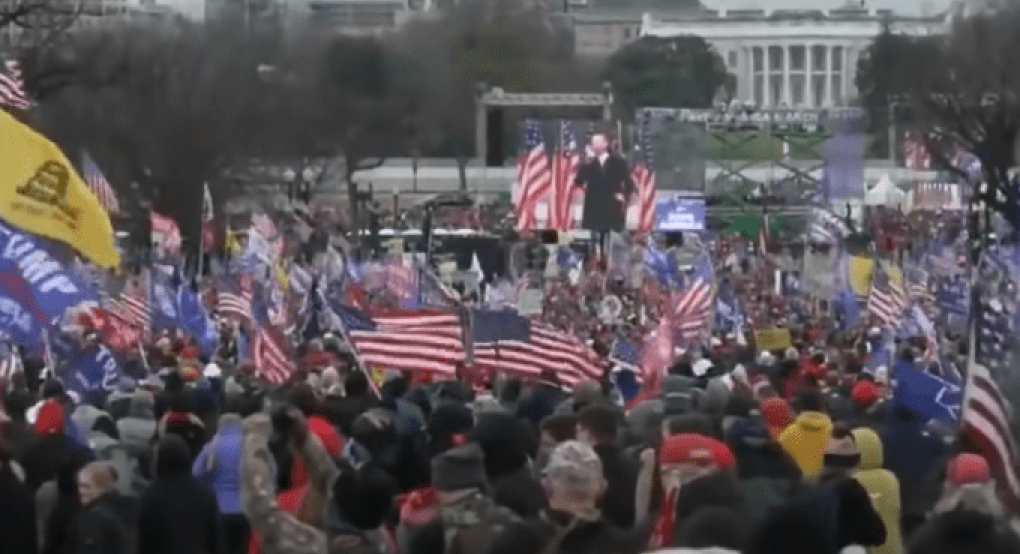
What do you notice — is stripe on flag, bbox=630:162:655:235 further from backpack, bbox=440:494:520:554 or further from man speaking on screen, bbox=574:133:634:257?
backpack, bbox=440:494:520:554

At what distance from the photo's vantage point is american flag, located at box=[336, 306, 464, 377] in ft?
59.1

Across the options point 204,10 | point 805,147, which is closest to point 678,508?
point 805,147

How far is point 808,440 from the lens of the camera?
13117 millimetres

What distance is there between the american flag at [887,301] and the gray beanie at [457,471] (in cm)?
1621

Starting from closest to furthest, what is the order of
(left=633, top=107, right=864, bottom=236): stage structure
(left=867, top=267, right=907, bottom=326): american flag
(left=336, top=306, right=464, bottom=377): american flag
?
(left=336, top=306, right=464, bottom=377): american flag < (left=867, top=267, right=907, bottom=326): american flag < (left=633, top=107, right=864, bottom=236): stage structure

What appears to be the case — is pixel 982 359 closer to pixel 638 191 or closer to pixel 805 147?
pixel 638 191

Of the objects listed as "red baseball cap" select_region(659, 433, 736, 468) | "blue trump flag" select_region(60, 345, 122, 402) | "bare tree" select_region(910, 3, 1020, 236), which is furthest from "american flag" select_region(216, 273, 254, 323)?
"bare tree" select_region(910, 3, 1020, 236)

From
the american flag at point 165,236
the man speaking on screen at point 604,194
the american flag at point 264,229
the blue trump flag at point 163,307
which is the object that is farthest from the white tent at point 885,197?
the blue trump flag at point 163,307

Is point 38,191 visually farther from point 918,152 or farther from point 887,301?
point 918,152

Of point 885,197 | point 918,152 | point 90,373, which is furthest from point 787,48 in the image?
point 90,373

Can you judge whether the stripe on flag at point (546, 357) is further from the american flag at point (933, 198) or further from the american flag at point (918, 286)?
A: the american flag at point (933, 198)

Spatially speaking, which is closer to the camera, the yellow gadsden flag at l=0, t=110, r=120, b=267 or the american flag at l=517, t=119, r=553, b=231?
the yellow gadsden flag at l=0, t=110, r=120, b=267

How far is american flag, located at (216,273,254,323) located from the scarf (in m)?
13.6

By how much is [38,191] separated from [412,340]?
8.41ft
